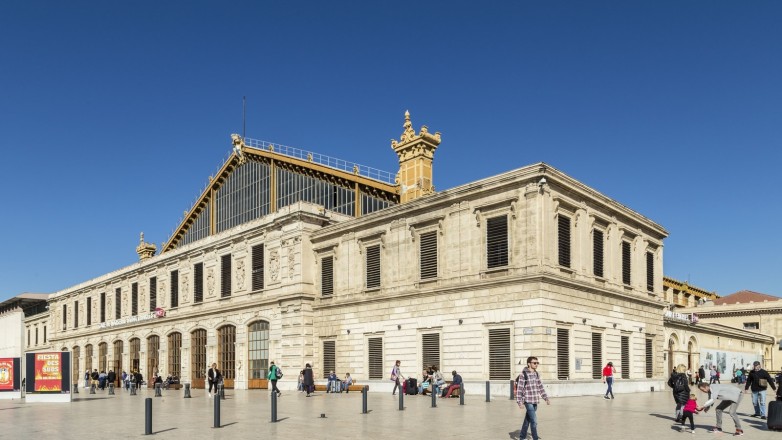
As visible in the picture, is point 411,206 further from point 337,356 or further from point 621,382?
Answer: point 621,382

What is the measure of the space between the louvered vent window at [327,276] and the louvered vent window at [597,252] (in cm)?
1510

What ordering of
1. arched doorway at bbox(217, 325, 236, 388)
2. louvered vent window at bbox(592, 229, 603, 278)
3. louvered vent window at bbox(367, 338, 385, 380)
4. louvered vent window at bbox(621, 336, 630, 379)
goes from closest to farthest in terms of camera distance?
louvered vent window at bbox(592, 229, 603, 278)
louvered vent window at bbox(621, 336, 630, 379)
louvered vent window at bbox(367, 338, 385, 380)
arched doorway at bbox(217, 325, 236, 388)

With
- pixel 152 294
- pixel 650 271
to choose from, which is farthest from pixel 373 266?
pixel 152 294

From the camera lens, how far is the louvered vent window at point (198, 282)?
164 feet

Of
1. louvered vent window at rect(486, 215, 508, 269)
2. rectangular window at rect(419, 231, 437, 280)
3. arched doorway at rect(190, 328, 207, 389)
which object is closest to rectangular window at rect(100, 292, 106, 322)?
arched doorway at rect(190, 328, 207, 389)

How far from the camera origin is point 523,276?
95.9 ft

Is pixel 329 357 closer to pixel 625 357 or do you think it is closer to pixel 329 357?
pixel 329 357

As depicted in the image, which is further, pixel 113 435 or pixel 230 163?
pixel 230 163

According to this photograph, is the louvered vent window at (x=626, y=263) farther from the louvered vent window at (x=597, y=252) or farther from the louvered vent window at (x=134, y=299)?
the louvered vent window at (x=134, y=299)

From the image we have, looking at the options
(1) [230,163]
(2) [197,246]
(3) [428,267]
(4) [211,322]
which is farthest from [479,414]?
(1) [230,163]

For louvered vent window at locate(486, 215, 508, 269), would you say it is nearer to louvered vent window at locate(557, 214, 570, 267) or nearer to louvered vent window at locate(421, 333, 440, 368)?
louvered vent window at locate(557, 214, 570, 267)

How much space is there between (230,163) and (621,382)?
1618 inches

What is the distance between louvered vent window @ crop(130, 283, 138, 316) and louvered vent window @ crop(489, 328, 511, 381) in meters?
40.4

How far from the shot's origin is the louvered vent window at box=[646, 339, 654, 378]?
124 feet
